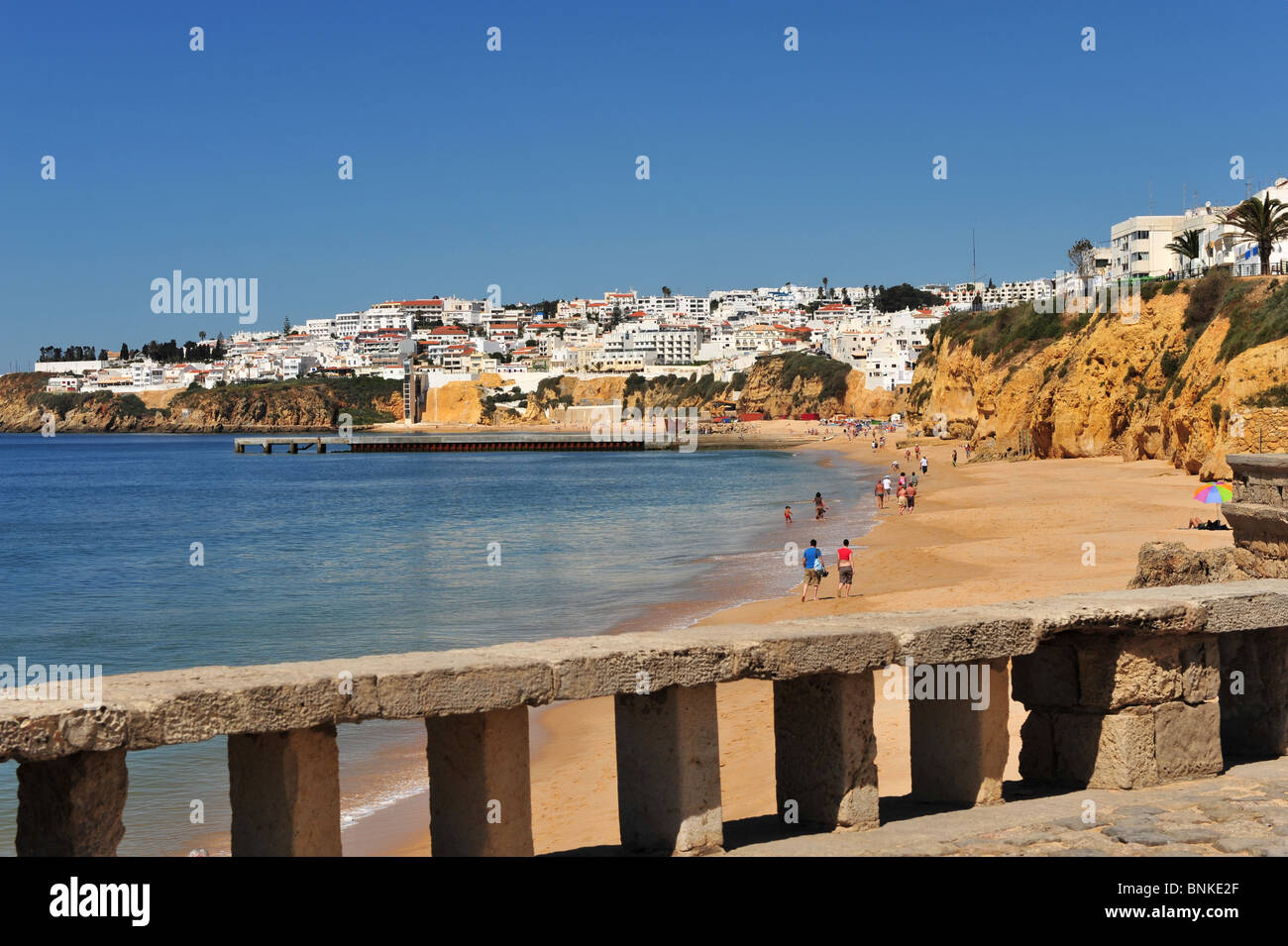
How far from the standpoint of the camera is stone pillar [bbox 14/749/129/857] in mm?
4887

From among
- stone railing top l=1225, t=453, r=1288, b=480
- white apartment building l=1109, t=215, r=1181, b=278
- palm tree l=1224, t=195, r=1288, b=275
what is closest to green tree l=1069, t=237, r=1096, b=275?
white apartment building l=1109, t=215, r=1181, b=278

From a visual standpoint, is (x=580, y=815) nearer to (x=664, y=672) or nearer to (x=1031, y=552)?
(x=664, y=672)

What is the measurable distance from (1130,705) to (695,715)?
271 centimetres

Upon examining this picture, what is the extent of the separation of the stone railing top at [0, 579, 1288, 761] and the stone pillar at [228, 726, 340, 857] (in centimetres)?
26

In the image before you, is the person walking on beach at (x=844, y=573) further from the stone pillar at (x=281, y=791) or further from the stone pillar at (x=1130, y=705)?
the stone pillar at (x=281, y=791)

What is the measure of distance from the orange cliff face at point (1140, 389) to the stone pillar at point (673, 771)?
2563cm

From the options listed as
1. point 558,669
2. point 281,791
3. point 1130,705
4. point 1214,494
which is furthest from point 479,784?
point 1214,494

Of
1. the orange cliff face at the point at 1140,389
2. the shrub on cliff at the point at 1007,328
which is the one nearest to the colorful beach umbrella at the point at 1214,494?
the orange cliff face at the point at 1140,389

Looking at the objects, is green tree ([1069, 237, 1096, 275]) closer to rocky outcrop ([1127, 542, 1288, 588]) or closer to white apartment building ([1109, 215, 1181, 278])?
white apartment building ([1109, 215, 1181, 278])

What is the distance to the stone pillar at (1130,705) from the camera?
6.76 metres

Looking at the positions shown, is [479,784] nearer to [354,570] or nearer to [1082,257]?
[354,570]

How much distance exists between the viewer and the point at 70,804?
4.88 metres

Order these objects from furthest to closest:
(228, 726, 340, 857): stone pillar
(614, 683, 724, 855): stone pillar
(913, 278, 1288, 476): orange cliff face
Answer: (913, 278, 1288, 476): orange cliff face < (614, 683, 724, 855): stone pillar < (228, 726, 340, 857): stone pillar
